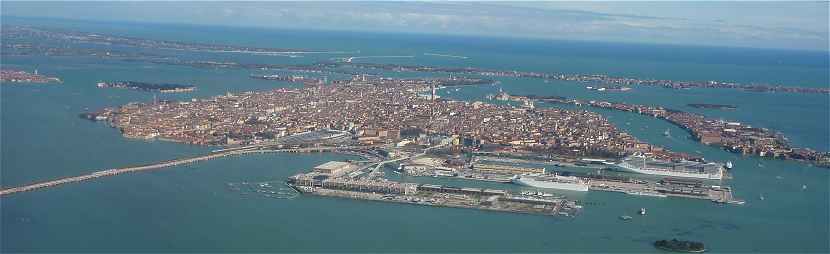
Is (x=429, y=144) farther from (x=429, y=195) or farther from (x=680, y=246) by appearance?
(x=680, y=246)

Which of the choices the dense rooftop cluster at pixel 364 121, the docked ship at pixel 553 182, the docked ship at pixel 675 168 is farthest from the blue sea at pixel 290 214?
the dense rooftop cluster at pixel 364 121

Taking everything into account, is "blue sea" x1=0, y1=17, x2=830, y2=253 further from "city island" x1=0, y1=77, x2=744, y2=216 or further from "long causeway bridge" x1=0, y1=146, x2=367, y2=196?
"city island" x1=0, y1=77, x2=744, y2=216

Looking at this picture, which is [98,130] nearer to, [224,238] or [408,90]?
[224,238]

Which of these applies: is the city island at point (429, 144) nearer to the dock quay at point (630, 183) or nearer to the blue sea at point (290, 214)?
the dock quay at point (630, 183)

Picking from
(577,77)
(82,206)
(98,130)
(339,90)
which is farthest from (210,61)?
(82,206)

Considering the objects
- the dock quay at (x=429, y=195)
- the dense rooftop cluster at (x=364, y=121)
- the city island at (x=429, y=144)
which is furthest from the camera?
the dense rooftop cluster at (x=364, y=121)
